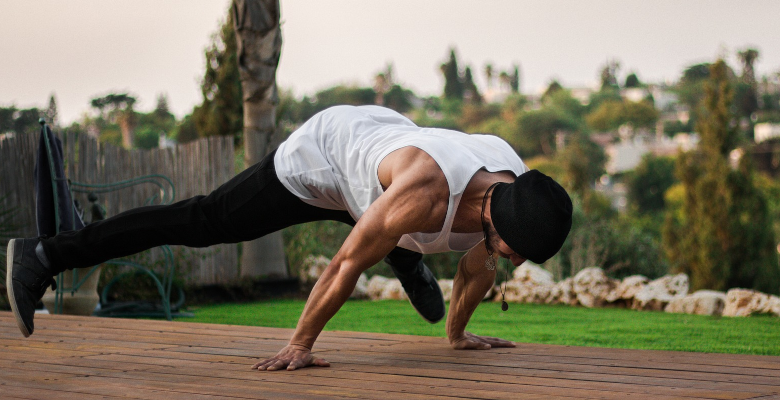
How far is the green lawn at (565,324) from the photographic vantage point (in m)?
3.97

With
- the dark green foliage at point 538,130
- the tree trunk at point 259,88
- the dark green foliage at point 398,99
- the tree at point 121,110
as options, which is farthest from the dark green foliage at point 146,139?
the tree trunk at point 259,88

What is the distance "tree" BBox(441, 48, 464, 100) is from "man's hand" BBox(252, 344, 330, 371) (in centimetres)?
10373

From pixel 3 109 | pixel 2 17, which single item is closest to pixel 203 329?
pixel 2 17

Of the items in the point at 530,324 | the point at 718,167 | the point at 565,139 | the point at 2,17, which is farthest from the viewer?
the point at 565,139

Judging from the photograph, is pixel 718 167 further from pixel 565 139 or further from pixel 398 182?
pixel 565 139

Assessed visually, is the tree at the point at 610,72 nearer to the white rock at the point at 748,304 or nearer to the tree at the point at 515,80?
the tree at the point at 515,80

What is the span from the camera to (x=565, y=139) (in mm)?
73312

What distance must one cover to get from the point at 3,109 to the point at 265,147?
48.3 metres

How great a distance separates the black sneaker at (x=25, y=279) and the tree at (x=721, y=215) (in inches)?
400

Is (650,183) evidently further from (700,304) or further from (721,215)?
(700,304)

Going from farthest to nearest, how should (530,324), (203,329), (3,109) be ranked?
(3,109) → (530,324) → (203,329)

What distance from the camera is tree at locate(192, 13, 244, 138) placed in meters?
12.3

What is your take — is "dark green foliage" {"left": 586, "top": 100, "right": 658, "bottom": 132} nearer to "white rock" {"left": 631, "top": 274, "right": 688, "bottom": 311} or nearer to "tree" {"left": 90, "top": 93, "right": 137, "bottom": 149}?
"tree" {"left": 90, "top": 93, "right": 137, "bottom": 149}

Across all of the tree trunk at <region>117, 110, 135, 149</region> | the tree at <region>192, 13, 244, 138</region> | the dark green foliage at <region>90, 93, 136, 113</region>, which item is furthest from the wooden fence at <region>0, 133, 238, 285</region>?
the dark green foliage at <region>90, 93, 136, 113</region>
